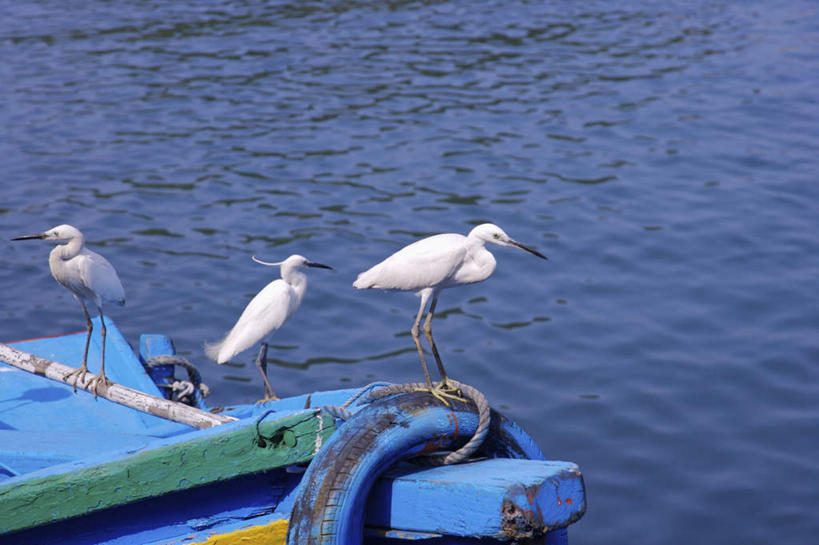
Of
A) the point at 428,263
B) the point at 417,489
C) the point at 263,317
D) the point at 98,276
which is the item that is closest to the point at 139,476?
the point at 417,489

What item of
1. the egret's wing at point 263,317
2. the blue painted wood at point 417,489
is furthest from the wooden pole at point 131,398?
the egret's wing at point 263,317

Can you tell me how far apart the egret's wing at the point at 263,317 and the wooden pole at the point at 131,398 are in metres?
1.11

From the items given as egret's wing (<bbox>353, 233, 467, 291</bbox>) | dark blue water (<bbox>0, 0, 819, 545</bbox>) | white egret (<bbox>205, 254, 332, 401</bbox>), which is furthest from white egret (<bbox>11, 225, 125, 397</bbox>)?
egret's wing (<bbox>353, 233, 467, 291</bbox>)

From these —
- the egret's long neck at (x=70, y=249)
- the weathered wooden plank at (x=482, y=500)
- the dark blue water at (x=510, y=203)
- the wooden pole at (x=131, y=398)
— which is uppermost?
the weathered wooden plank at (x=482, y=500)

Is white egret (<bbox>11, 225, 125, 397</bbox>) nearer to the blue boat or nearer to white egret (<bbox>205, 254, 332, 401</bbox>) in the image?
white egret (<bbox>205, 254, 332, 401</bbox>)

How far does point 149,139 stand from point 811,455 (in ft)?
29.4

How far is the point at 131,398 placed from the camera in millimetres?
4250

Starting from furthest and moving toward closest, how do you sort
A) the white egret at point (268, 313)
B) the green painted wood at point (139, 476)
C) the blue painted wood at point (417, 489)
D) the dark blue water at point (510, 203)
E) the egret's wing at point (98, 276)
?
the dark blue water at point (510, 203) → the white egret at point (268, 313) → the egret's wing at point (98, 276) → the green painted wood at point (139, 476) → the blue painted wood at point (417, 489)

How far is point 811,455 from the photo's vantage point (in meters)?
6.25

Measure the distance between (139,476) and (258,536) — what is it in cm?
42

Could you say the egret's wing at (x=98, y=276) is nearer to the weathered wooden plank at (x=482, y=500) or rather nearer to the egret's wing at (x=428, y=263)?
the egret's wing at (x=428, y=263)

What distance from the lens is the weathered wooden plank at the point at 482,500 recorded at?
2.72 meters

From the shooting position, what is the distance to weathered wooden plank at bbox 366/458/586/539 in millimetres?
2723

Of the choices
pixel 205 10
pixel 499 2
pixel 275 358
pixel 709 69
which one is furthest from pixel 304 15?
pixel 275 358
